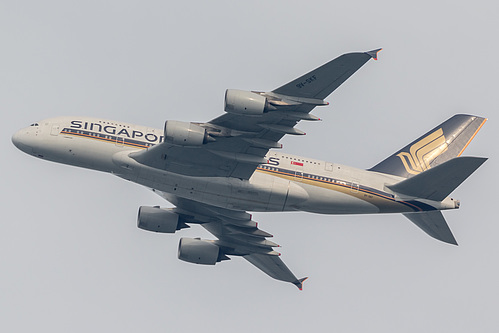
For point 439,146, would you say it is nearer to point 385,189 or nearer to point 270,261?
point 385,189

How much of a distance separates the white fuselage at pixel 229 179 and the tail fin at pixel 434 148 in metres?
4.58

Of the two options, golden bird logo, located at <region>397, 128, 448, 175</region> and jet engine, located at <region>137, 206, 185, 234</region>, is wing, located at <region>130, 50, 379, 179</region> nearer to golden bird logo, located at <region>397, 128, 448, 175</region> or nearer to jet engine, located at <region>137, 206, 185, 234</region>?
jet engine, located at <region>137, 206, 185, 234</region>

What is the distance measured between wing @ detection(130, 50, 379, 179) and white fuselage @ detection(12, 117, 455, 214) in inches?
38.2

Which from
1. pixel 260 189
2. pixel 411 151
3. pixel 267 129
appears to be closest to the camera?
pixel 267 129

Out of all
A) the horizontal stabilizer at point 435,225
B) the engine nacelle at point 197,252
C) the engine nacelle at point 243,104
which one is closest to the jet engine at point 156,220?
the engine nacelle at point 197,252

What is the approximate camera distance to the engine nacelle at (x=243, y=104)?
173 feet

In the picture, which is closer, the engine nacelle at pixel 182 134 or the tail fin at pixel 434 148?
the engine nacelle at pixel 182 134

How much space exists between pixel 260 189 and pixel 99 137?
12.3m

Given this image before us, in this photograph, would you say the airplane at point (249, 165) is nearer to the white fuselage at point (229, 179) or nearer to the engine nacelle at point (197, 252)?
the white fuselage at point (229, 179)

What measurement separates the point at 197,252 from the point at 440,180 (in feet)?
70.4

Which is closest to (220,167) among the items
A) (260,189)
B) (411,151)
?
(260,189)

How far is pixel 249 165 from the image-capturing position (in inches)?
2298

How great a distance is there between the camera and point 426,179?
60.0m

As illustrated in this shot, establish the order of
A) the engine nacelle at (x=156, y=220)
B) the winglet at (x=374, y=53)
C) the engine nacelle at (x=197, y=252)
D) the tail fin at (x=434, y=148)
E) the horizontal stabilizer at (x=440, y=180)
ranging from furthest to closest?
the engine nacelle at (x=197, y=252), the tail fin at (x=434, y=148), the engine nacelle at (x=156, y=220), the horizontal stabilizer at (x=440, y=180), the winglet at (x=374, y=53)
